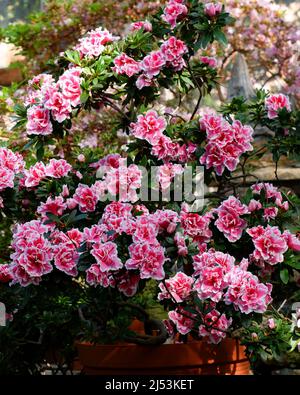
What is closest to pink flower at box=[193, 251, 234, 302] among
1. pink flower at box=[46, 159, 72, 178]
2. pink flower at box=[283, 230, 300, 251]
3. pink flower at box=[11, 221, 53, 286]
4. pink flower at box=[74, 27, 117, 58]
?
pink flower at box=[283, 230, 300, 251]

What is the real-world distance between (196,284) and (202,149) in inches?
23.5

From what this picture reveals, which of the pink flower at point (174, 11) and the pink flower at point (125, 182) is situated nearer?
the pink flower at point (125, 182)

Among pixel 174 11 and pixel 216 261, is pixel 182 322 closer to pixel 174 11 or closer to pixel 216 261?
pixel 216 261

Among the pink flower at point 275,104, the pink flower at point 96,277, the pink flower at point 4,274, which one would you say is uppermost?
the pink flower at point 275,104

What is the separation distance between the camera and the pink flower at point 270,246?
2461mm

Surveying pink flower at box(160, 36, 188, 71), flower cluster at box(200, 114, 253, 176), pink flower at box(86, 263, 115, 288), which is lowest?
pink flower at box(86, 263, 115, 288)

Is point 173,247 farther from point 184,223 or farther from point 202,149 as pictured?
point 202,149

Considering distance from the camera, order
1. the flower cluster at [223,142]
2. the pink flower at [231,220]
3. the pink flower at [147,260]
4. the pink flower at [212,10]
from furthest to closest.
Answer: the pink flower at [212,10], the flower cluster at [223,142], the pink flower at [231,220], the pink flower at [147,260]

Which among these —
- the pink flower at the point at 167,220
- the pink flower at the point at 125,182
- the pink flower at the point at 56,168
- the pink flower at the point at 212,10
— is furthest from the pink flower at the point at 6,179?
the pink flower at the point at 212,10

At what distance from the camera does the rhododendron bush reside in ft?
7.85

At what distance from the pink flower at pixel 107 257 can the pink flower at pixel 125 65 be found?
73 centimetres

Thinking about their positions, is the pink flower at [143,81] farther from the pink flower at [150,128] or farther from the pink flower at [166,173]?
the pink flower at [166,173]

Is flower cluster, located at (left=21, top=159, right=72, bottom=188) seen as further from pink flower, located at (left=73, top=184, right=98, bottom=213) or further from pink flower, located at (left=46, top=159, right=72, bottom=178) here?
pink flower, located at (left=73, top=184, right=98, bottom=213)
